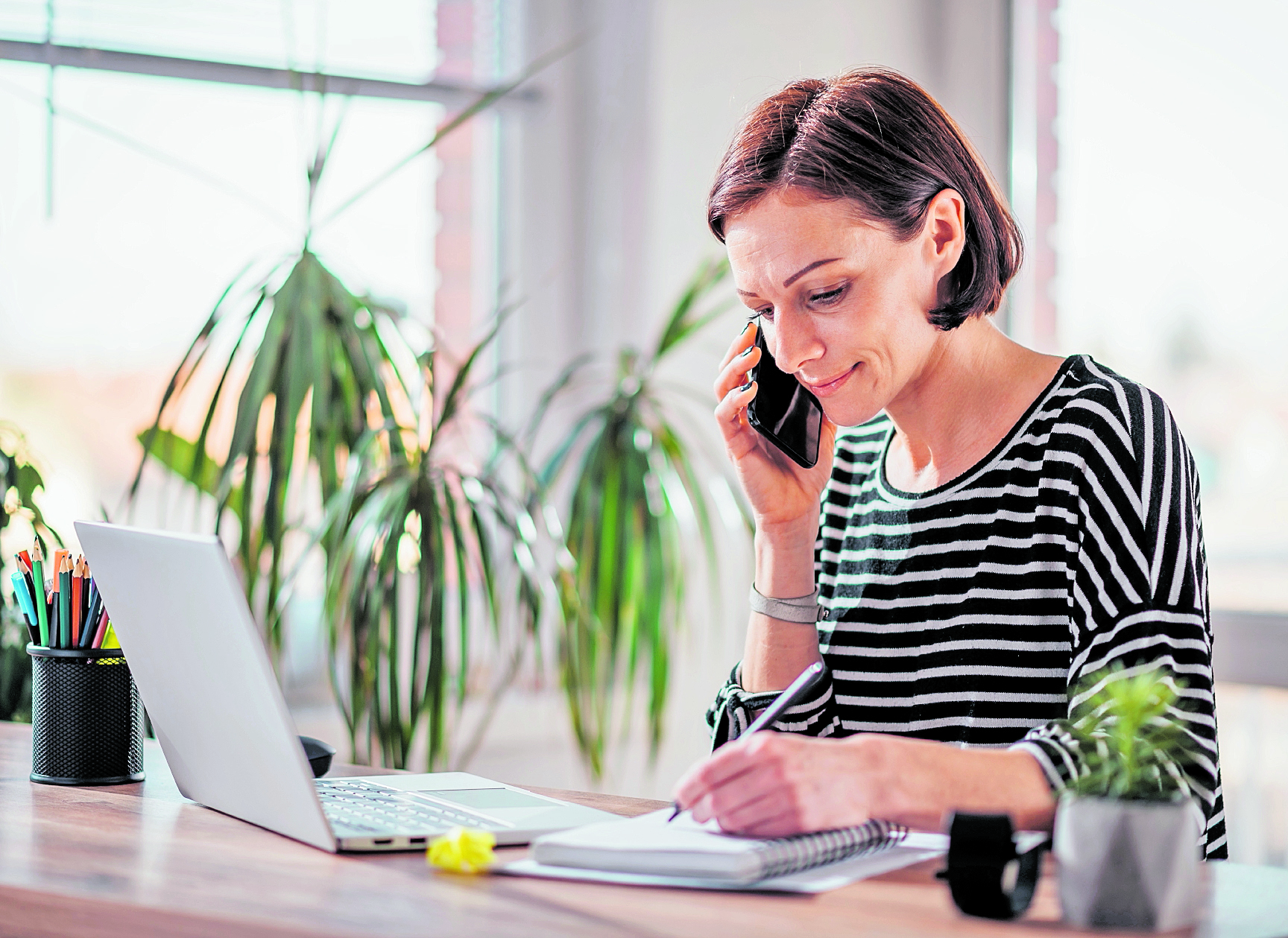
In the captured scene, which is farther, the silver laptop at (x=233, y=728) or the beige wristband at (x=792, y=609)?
the beige wristband at (x=792, y=609)

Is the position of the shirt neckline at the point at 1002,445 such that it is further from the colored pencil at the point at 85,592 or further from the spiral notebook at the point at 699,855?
the colored pencil at the point at 85,592

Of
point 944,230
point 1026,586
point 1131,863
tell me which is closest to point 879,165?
point 944,230

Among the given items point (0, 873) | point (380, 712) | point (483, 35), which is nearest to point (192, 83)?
point (483, 35)

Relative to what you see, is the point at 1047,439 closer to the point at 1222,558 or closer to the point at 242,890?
the point at 242,890

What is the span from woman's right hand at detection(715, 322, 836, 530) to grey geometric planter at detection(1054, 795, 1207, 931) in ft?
2.24

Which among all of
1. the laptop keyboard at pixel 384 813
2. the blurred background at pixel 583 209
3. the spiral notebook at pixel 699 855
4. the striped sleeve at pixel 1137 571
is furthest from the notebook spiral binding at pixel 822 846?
the blurred background at pixel 583 209

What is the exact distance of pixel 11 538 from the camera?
2295 millimetres

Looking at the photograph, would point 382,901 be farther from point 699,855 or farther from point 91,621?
point 91,621

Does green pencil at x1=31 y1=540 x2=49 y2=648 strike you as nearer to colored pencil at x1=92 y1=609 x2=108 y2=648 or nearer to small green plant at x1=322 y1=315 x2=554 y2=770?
colored pencil at x1=92 y1=609 x2=108 y2=648

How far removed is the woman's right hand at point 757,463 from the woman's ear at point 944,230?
233 mm

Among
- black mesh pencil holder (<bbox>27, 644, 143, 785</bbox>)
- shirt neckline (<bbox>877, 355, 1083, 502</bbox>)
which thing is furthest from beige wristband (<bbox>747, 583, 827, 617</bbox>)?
black mesh pencil holder (<bbox>27, 644, 143, 785</bbox>)

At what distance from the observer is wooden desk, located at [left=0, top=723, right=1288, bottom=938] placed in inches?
31.5

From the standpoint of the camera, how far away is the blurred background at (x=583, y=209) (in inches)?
99.7

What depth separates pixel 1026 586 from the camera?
51.8 inches
